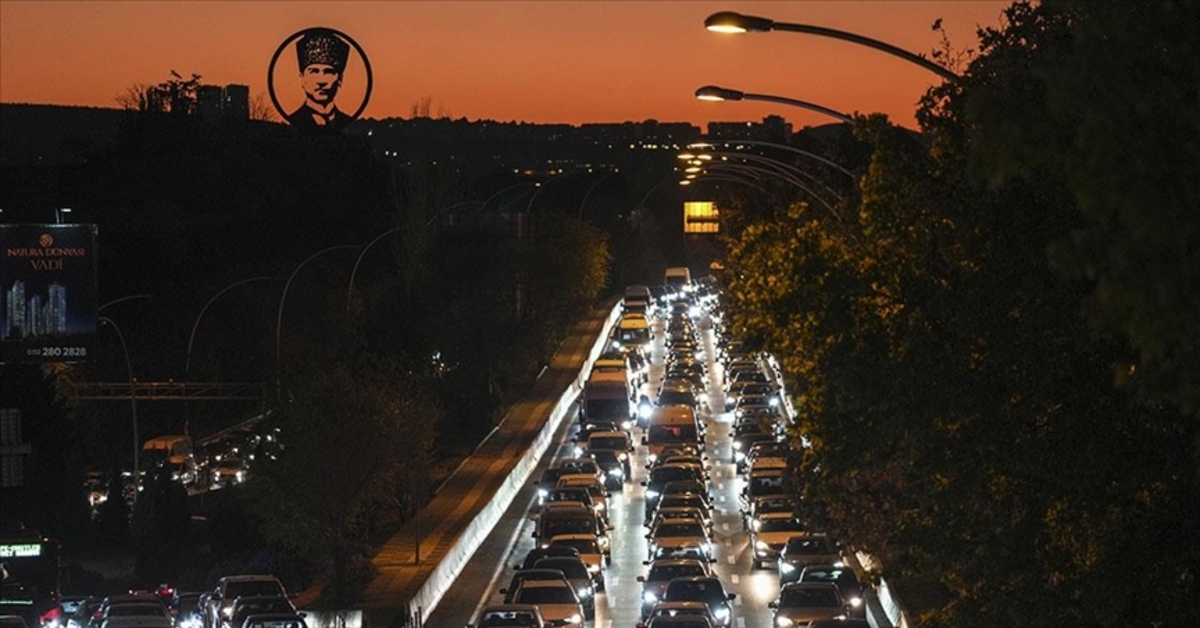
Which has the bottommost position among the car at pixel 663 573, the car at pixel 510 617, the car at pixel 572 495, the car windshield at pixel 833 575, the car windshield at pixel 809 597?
the car at pixel 572 495

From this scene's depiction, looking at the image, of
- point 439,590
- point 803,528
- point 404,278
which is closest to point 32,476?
point 404,278

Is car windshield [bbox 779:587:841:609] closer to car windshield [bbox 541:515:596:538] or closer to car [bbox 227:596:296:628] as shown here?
car [bbox 227:596:296:628]

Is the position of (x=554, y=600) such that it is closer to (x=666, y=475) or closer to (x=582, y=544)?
(x=582, y=544)

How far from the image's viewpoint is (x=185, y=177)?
544 feet

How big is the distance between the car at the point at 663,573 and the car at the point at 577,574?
1.32 meters

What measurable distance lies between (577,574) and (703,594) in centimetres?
496

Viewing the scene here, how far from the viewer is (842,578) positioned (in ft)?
122

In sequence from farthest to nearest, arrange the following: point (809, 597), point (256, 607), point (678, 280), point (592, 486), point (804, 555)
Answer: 1. point (678, 280)
2. point (592, 486)
3. point (804, 555)
4. point (256, 607)
5. point (809, 597)

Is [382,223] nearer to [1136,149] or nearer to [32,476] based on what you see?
[32,476]

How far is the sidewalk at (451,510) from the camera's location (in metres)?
42.2

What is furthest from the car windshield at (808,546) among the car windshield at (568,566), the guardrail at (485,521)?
the guardrail at (485,521)

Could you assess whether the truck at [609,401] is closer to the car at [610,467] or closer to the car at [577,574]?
the car at [610,467]

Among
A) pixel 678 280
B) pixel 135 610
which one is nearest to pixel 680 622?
pixel 135 610

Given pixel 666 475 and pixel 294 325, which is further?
pixel 294 325
